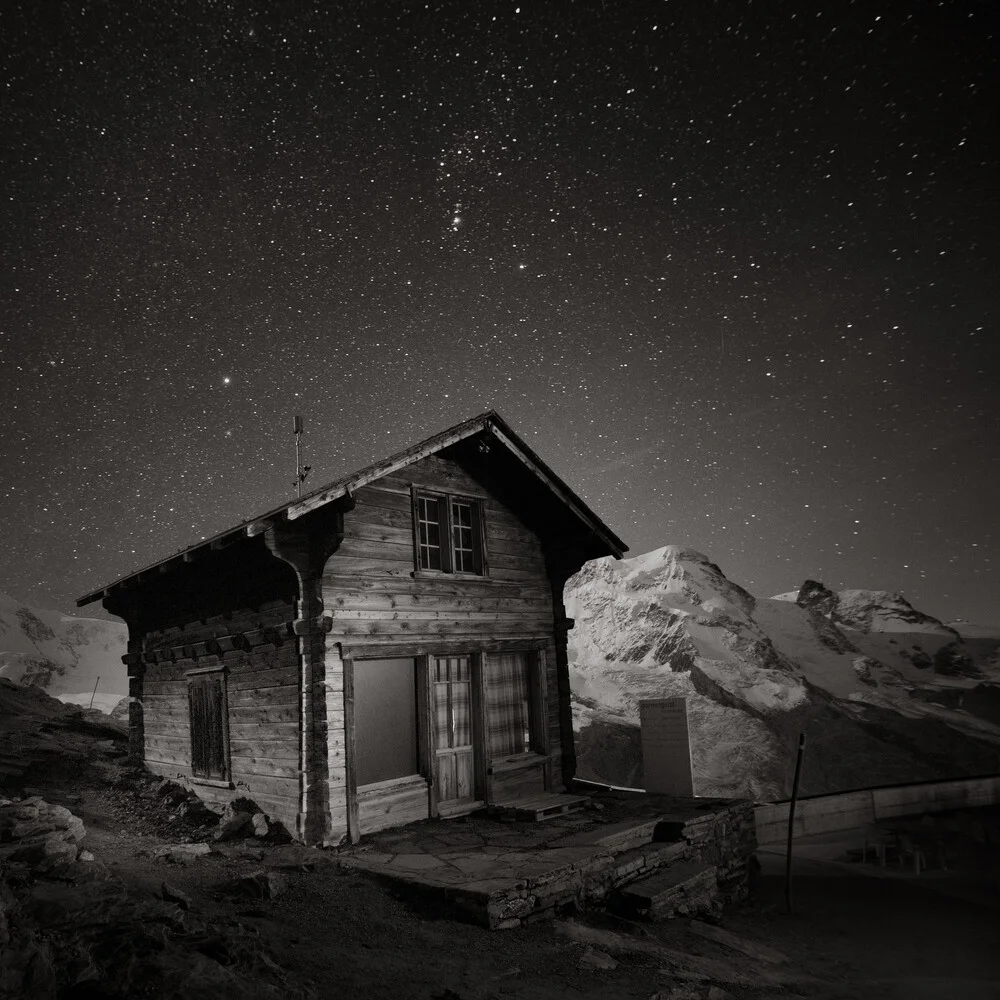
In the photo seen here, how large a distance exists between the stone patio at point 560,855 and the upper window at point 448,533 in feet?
14.9

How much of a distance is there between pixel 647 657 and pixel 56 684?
463 feet

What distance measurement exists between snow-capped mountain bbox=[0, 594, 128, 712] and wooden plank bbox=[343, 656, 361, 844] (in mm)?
162799

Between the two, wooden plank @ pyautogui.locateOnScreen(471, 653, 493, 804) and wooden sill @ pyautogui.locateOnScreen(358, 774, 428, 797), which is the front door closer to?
wooden plank @ pyautogui.locateOnScreen(471, 653, 493, 804)

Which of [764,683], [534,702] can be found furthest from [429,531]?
[764,683]

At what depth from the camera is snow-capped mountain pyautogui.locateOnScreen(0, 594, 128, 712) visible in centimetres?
16075

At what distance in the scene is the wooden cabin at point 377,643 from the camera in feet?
36.1

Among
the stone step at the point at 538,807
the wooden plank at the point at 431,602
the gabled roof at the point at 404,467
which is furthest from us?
the stone step at the point at 538,807

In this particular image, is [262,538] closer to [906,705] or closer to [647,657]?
[647,657]

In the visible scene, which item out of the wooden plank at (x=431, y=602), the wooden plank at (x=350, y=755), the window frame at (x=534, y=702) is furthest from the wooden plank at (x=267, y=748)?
the window frame at (x=534, y=702)

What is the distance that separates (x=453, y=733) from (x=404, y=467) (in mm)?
4913

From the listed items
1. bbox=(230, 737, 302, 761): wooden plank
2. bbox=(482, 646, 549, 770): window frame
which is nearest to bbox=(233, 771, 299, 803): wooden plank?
bbox=(230, 737, 302, 761): wooden plank

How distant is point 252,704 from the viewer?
39.1ft

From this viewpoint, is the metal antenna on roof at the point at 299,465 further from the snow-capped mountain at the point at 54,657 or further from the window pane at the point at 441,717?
the snow-capped mountain at the point at 54,657

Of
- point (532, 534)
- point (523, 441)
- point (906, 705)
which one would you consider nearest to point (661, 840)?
point (532, 534)
